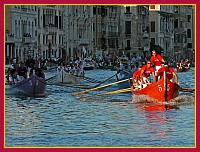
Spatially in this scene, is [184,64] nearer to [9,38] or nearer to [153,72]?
[153,72]

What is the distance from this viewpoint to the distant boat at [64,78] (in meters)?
11.2

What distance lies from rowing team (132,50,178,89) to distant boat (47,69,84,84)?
4.30 feet

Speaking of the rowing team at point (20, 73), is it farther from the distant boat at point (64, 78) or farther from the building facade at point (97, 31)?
the distant boat at point (64, 78)

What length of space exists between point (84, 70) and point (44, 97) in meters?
1.97

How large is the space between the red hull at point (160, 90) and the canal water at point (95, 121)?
0.32 ft

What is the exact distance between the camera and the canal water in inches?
283

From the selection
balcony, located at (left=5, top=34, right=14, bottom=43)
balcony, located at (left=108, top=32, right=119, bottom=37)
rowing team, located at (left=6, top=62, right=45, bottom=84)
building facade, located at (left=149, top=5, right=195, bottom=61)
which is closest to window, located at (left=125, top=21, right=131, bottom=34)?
balcony, located at (left=108, top=32, right=119, bottom=37)

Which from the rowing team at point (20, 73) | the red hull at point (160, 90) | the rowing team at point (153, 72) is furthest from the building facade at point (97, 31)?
the red hull at point (160, 90)

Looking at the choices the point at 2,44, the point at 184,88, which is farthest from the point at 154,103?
the point at 2,44

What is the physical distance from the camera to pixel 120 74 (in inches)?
473

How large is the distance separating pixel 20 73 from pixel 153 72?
1572 millimetres

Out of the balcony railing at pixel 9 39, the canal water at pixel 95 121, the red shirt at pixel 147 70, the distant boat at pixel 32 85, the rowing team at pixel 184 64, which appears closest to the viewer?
the canal water at pixel 95 121

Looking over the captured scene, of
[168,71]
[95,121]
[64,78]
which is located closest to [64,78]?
[64,78]

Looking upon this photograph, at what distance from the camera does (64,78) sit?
12125mm
